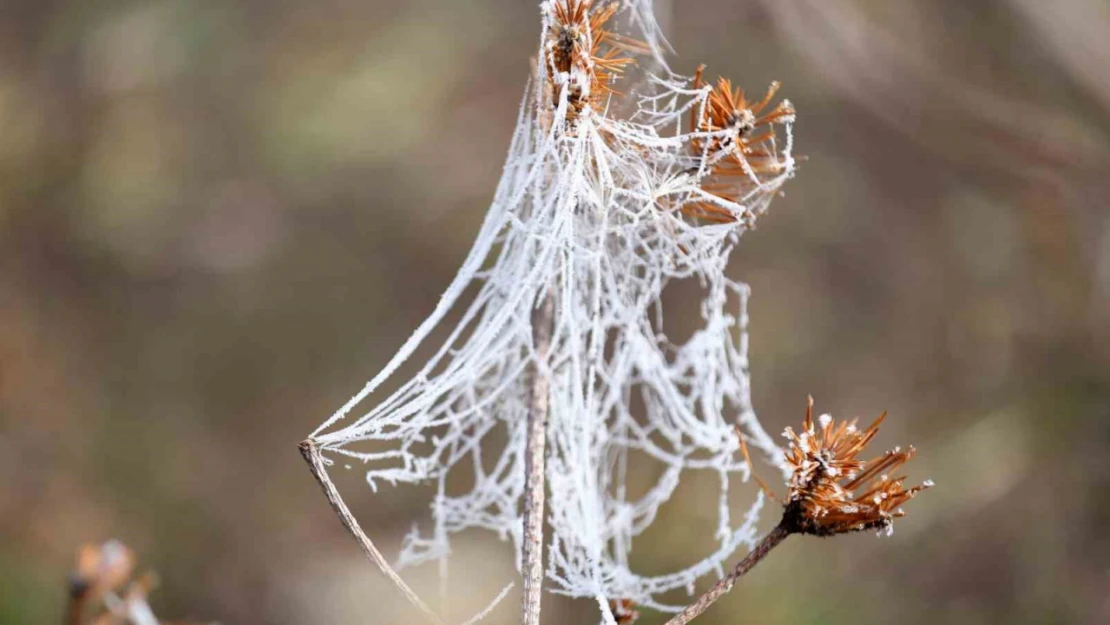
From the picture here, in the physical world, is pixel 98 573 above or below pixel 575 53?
below

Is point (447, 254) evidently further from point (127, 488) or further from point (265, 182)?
point (127, 488)

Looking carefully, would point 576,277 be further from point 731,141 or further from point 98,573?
point 98,573

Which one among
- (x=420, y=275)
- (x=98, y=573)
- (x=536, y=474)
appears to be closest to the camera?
(x=98, y=573)

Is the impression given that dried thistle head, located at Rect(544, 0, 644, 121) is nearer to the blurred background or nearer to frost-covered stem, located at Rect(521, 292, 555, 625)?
frost-covered stem, located at Rect(521, 292, 555, 625)

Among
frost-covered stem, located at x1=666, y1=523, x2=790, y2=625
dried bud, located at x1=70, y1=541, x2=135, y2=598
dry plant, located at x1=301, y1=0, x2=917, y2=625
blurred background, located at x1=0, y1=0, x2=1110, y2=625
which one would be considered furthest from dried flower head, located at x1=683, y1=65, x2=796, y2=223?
blurred background, located at x1=0, y1=0, x2=1110, y2=625

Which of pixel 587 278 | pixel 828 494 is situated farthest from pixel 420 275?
pixel 828 494

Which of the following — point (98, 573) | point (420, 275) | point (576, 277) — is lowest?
point (98, 573)

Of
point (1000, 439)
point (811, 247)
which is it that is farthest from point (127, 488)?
point (1000, 439)
